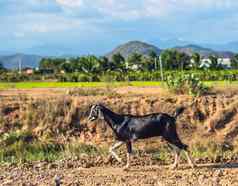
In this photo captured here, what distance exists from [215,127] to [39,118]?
7339 mm

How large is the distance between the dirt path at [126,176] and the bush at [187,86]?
1471cm

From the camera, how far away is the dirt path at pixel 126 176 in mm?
13227

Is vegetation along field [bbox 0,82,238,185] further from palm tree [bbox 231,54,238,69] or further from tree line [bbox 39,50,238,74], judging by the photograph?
palm tree [bbox 231,54,238,69]

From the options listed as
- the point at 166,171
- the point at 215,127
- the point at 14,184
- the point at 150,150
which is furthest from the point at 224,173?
the point at 215,127

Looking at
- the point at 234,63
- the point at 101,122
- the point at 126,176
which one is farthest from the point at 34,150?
the point at 234,63

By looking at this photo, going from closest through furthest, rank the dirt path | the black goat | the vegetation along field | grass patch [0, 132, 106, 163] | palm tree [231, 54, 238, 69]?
the dirt path
the vegetation along field
the black goat
grass patch [0, 132, 106, 163]
palm tree [231, 54, 238, 69]

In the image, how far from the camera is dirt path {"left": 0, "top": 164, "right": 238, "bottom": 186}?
521 inches

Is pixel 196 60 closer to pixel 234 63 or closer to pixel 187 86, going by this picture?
pixel 234 63

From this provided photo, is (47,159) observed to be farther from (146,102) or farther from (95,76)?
(95,76)

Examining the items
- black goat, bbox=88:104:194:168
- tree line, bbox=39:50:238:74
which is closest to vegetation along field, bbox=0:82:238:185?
black goat, bbox=88:104:194:168

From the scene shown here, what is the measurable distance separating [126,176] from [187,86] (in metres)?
16.6

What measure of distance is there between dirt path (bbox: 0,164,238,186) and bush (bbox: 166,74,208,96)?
14709 mm

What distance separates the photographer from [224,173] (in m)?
14.0

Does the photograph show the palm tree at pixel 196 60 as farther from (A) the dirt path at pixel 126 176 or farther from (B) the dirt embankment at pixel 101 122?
(A) the dirt path at pixel 126 176
